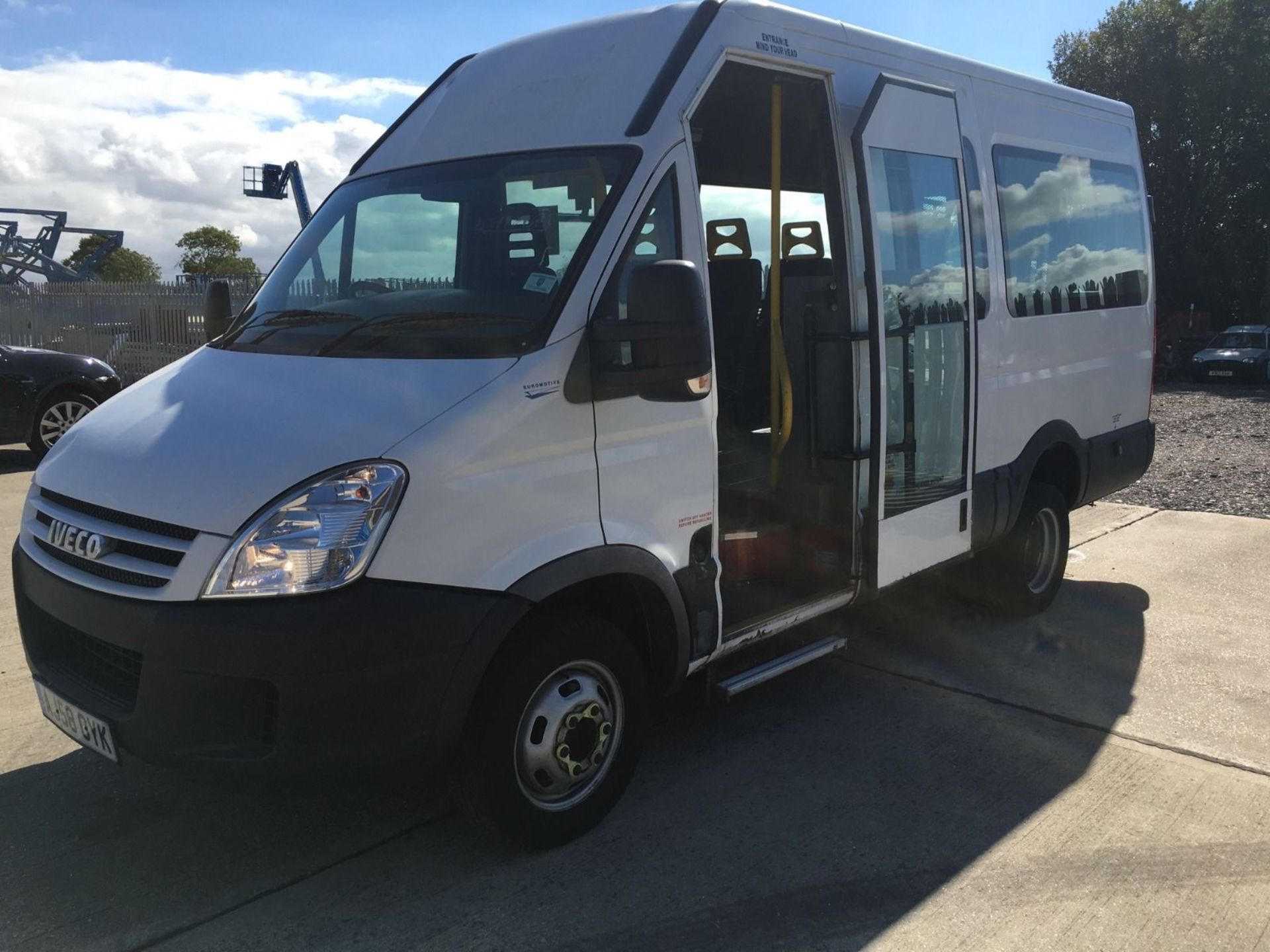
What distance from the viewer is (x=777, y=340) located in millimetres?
4809

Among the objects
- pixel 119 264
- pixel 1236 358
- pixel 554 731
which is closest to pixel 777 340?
pixel 554 731

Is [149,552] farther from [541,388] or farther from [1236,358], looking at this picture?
[1236,358]

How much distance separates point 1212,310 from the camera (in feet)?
119

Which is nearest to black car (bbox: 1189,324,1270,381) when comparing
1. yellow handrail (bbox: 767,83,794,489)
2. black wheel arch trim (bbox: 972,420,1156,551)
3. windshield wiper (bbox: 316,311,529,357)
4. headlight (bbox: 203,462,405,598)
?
black wheel arch trim (bbox: 972,420,1156,551)

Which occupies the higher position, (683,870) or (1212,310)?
(1212,310)

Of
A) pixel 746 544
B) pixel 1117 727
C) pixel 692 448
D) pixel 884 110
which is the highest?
pixel 884 110

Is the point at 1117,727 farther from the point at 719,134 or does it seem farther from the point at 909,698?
the point at 719,134

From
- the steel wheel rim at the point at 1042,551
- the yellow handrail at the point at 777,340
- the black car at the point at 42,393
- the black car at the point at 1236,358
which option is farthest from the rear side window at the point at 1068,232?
the black car at the point at 1236,358

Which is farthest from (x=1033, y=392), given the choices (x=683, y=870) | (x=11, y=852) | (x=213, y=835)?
(x=11, y=852)

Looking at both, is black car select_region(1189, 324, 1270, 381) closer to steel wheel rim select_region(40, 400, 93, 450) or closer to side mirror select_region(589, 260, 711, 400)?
steel wheel rim select_region(40, 400, 93, 450)

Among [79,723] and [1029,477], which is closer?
[79,723]

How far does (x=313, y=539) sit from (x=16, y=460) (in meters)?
10.6

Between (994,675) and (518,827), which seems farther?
(994,675)

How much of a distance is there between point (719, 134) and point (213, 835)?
410 centimetres
